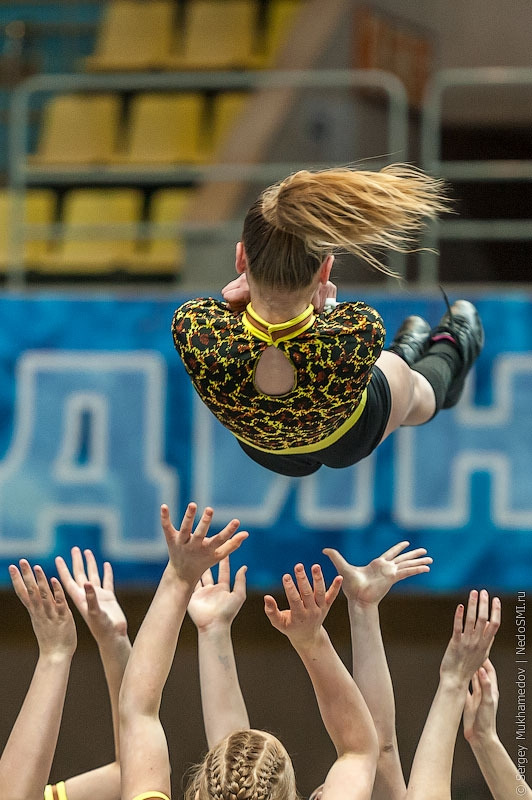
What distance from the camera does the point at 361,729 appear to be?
6.55ft

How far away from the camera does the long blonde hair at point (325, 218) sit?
1.89m

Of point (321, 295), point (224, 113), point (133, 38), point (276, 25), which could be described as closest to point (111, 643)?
point (321, 295)

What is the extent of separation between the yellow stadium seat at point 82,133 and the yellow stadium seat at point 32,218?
0.64ft

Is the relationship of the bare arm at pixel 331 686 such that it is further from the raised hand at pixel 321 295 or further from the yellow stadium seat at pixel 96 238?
the yellow stadium seat at pixel 96 238

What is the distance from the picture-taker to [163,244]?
5496mm

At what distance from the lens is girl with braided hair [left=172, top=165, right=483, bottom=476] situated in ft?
6.28

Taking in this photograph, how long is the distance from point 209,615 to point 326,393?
2.19ft

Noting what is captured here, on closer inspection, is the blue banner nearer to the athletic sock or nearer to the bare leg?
the athletic sock

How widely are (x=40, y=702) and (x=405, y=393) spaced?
0.96m

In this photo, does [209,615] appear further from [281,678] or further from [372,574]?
[281,678]

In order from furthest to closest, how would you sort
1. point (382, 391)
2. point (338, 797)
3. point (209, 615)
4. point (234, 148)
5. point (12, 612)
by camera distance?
point (234, 148) < point (12, 612) < point (209, 615) < point (382, 391) < point (338, 797)

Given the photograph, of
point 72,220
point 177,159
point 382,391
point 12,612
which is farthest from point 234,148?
point 382,391

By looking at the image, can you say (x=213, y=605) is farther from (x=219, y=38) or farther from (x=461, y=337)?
(x=219, y=38)

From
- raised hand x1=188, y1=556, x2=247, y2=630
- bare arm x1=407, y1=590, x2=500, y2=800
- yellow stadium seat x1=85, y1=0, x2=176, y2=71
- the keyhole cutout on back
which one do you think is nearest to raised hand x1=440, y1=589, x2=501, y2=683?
bare arm x1=407, y1=590, x2=500, y2=800
